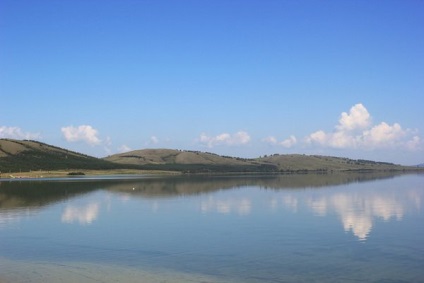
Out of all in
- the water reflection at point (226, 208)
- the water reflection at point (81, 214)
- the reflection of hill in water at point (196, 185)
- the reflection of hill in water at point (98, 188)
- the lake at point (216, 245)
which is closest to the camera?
the lake at point (216, 245)

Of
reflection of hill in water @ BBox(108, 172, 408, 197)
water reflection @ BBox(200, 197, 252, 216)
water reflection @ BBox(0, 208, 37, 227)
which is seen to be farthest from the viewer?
reflection of hill in water @ BBox(108, 172, 408, 197)

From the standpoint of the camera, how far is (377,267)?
65.5 ft

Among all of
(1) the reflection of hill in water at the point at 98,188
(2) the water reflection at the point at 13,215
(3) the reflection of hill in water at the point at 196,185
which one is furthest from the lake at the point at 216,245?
(3) the reflection of hill in water at the point at 196,185

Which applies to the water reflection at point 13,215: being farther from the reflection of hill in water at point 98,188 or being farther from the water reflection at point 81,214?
the reflection of hill in water at point 98,188

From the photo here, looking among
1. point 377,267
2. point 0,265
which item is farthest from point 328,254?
point 0,265

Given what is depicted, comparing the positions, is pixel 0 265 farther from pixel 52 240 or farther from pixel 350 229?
pixel 350 229

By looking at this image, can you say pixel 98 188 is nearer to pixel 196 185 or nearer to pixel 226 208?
pixel 196 185

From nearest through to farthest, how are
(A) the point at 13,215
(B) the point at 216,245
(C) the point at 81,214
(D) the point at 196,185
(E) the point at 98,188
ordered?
1. (B) the point at 216,245
2. (A) the point at 13,215
3. (C) the point at 81,214
4. (E) the point at 98,188
5. (D) the point at 196,185

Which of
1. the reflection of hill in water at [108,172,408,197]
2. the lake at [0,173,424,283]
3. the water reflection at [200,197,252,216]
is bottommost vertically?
the lake at [0,173,424,283]

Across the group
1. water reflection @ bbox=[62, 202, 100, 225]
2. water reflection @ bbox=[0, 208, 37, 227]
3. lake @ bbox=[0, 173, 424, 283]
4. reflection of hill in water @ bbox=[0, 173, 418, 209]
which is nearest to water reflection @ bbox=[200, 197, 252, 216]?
lake @ bbox=[0, 173, 424, 283]

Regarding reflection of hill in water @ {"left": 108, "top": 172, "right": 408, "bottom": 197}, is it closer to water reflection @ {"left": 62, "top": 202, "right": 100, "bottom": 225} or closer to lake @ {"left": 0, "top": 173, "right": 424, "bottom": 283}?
water reflection @ {"left": 62, "top": 202, "right": 100, "bottom": 225}

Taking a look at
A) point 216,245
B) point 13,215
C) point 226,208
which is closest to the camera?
point 216,245

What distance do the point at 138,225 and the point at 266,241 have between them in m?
11.4

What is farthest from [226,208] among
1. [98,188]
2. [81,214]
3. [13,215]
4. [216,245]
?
[98,188]
